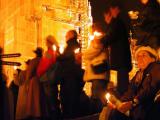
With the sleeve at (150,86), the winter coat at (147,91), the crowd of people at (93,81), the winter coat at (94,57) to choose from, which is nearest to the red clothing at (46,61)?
the crowd of people at (93,81)

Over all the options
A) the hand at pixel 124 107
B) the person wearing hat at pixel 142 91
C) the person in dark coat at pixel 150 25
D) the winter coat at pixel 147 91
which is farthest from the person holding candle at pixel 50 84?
the winter coat at pixel 147 91

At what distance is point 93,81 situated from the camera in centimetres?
941

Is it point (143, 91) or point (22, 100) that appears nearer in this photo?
point (143, 91)

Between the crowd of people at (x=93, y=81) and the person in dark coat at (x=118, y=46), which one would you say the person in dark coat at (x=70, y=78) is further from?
the person in dark coat at (x=118, y=46)

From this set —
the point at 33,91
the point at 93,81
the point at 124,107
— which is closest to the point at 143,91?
the point at 124,107

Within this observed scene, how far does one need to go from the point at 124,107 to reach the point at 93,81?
1879 millimetres

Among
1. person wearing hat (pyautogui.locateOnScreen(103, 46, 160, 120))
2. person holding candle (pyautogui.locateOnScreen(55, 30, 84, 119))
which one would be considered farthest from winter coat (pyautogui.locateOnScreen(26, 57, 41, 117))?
person wearing hat (pyautogui.locateOnScreen(103, 46, 160, 120))

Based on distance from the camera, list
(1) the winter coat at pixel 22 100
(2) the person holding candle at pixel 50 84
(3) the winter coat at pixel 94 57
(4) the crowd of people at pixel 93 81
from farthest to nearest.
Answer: (1) the winter coat at pixel 22 100
(2) the person holding candle at pixel 50 84
(3) the winter coat at pixel 94 57
(4) the crowd of people at pixel 93 81

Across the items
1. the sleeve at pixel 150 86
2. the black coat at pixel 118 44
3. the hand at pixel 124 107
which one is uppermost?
the black coat at pixel 118 44

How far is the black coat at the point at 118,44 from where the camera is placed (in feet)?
29.5

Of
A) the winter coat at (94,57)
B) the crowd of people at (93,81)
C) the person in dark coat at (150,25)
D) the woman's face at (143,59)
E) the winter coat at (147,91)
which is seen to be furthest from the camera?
the winter coat at (94,57)

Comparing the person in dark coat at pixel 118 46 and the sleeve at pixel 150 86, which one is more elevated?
the person in dark coat at pixel 118 46

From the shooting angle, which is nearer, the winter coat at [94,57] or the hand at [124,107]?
the hand at [124,107]

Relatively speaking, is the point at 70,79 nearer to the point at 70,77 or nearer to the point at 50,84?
the point at 70,77
